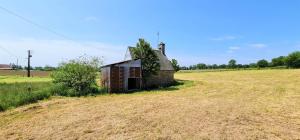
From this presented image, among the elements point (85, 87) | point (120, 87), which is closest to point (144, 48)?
point (120, 87)

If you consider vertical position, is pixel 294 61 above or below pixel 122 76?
above

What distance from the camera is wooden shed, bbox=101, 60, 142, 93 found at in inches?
1174

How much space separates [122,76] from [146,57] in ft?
16.8

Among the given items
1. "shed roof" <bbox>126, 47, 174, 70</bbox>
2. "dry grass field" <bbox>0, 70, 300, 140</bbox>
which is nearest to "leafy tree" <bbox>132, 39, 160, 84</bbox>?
"shed roof" <bbox>126, 47, 174, 70</bbox>

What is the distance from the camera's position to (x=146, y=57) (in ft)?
113

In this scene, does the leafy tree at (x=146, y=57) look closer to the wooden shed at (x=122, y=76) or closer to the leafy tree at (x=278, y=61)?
the wooden shed at (x=122, y=76)

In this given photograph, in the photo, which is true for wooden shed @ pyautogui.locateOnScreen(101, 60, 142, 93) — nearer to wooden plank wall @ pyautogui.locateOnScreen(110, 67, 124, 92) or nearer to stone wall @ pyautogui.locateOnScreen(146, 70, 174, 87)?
wooden plank wall @ pyautogui.locateOnScreen(110, 67, 124, 92)

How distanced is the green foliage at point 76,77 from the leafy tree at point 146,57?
6.94 m

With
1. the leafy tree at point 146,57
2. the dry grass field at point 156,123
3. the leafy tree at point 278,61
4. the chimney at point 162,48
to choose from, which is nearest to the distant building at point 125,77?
the leafy tree at point 146,57

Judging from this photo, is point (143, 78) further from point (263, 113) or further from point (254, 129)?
point (254, 129)

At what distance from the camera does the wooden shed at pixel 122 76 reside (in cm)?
2983

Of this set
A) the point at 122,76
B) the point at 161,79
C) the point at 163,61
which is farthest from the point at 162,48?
the point at 122,76

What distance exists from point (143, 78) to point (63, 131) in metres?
23.2

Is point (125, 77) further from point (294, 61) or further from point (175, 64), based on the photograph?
point (294, 61)
